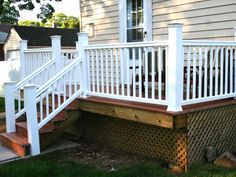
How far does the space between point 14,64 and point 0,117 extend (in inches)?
181

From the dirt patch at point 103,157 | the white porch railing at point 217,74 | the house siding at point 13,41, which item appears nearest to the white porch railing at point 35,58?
the dirt patch at point 103,157

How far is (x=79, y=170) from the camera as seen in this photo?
172 inches

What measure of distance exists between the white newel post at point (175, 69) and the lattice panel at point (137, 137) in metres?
0.47

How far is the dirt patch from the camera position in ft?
15.6

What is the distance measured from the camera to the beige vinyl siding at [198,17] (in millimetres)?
5711

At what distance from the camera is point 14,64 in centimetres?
1277

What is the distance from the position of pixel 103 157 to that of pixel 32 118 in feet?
4.13

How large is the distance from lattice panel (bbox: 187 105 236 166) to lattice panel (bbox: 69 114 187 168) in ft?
0.47

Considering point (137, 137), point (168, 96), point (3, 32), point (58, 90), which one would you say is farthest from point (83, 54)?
point (3, 32)

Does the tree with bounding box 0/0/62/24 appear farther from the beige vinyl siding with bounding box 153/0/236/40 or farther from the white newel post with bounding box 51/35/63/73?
the beige vinyl siding with bounding box 153/0/236/40

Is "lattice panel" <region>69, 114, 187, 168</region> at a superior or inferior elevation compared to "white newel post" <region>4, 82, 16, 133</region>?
inferior

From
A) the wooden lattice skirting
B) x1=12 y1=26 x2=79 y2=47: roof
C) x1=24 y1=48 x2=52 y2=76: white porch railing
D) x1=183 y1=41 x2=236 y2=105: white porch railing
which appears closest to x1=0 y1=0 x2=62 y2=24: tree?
x1=24 y1=48 x2=52 y2=76: white porch railing

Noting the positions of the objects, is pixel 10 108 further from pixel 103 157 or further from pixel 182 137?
pixel 182 137

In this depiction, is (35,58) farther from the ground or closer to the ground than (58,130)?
farther from the ground
